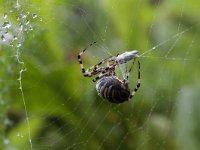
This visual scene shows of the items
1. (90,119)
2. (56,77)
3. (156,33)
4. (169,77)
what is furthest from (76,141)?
(156,33)

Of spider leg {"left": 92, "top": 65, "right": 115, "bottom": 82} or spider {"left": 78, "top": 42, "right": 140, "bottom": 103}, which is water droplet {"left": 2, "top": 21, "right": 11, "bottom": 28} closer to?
spider {"left": 78, "top": 42, "right": 140, "bottom": 103}

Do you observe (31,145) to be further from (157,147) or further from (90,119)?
(157,147)

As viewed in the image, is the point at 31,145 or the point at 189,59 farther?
the point at 189,59

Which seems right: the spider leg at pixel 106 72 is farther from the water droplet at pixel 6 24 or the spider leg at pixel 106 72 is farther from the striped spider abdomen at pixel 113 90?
the water droplet at pixel 6 24

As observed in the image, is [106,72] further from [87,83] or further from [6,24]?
[6,24]

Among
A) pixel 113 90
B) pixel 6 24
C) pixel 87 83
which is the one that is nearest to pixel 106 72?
pixel 87 83

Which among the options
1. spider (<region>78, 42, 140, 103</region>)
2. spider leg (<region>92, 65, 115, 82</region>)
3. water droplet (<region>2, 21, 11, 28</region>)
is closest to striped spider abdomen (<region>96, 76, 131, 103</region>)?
spider (<region>78, 42, 140, 103</region>)
